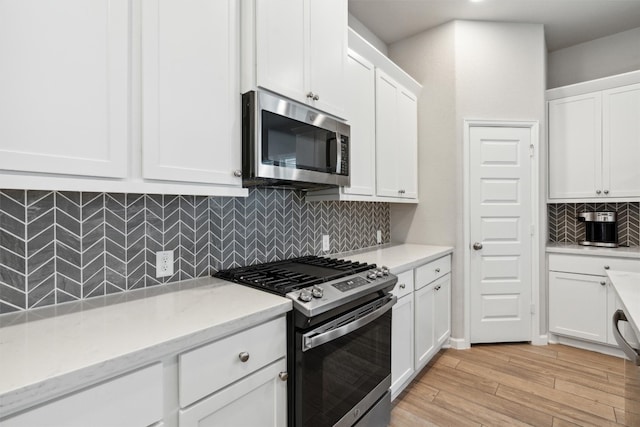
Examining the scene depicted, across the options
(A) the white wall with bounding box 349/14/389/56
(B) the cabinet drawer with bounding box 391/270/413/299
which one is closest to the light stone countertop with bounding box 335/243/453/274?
(B) the cabinet drawer with bounding box 391/270/413/299

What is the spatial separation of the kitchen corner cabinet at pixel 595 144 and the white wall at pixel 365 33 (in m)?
1.82

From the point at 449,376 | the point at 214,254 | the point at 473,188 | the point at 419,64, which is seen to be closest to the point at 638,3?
the point at 419,64

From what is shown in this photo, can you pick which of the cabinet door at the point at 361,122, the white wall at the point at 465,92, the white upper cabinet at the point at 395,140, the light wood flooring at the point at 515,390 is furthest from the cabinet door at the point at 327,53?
the light wood flooring at the point at 515,390

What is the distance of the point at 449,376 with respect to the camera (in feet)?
8.01

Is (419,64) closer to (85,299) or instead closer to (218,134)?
(218,134)

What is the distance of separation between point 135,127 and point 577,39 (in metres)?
4.37

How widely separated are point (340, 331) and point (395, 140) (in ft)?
6.28

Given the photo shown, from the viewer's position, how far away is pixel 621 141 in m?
2.93

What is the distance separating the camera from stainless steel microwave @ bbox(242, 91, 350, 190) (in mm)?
1415

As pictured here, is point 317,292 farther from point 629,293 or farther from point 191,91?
point 629,293

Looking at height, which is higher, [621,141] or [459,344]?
[621,141]

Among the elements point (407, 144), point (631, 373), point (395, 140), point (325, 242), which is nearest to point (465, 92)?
point (407, 144)

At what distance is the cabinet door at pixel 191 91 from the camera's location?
114 centimetres

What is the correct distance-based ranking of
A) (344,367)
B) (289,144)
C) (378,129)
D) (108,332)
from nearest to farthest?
(108,332), (344,367), (289,144), (378,129)
